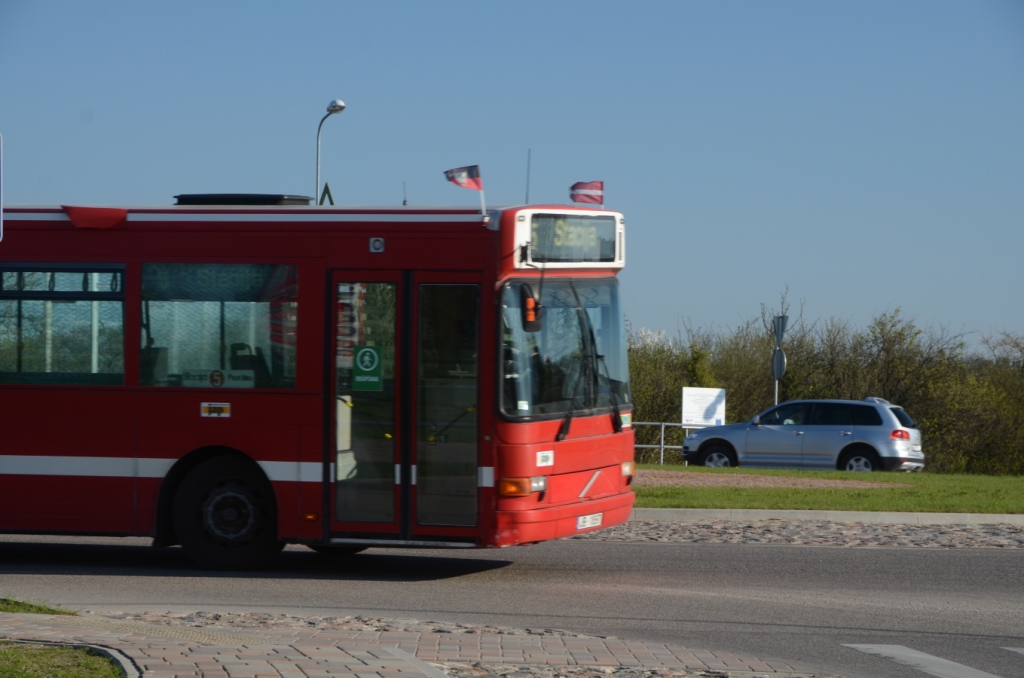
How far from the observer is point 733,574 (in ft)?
36.4

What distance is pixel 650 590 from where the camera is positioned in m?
10.1

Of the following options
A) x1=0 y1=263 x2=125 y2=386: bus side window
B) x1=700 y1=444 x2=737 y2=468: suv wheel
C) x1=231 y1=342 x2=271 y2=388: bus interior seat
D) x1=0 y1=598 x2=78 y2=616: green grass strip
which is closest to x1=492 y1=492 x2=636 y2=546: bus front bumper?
x1=231 y1=342 x2=271 y2=388: bus interior seat

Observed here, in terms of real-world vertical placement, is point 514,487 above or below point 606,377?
below

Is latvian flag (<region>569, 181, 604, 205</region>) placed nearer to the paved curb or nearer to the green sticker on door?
the green sticker on door

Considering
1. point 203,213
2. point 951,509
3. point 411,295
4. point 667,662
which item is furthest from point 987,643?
point 951,509

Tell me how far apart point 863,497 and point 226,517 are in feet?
32.3

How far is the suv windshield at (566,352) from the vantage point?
1038cm

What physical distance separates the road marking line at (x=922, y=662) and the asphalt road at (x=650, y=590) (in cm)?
10

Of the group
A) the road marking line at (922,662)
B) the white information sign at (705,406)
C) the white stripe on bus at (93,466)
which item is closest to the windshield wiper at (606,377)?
the white stripe on bus at (93,466)

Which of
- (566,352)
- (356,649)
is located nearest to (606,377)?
(566,352)

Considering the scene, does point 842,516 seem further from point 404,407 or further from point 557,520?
point 404,407

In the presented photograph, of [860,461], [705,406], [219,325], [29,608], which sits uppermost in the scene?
[219,325]

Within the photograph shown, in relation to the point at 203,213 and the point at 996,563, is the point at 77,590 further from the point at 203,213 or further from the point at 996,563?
the point at 996,563

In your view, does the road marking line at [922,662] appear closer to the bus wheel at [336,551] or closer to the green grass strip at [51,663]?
the green grass strip at [51,663]
